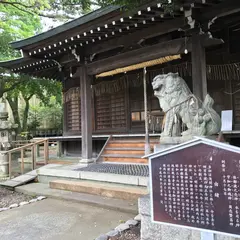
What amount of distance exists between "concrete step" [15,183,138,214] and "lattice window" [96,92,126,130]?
3.62m

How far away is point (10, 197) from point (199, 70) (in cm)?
527

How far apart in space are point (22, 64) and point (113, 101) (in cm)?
341

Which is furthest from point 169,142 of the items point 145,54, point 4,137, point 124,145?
point 4,137

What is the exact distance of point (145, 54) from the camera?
6680 mm

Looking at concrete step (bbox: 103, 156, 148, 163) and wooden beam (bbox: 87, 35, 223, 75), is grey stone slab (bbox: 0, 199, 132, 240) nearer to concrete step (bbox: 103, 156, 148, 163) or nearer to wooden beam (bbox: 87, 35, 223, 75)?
concrete step (bbox: 103, 156, 148, 163)

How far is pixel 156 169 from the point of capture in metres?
2.44

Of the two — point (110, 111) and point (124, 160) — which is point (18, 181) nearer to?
point (124, 160)

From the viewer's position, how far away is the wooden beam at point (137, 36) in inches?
233

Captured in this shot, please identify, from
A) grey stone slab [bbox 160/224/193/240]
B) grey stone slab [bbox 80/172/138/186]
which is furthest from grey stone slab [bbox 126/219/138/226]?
grey stone slab [bbox 80/172/138/186]

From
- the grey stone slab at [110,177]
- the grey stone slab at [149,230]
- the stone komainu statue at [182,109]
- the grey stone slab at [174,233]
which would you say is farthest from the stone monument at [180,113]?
the grey stone slab at [110,177]

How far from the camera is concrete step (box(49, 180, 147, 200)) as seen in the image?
518cm

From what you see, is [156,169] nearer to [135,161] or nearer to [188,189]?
[188,189]

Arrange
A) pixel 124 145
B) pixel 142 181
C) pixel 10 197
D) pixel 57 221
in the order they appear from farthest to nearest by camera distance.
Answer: pixel 124 145 → pixel 10 197 → pixel 142 181 → pixel 57 221

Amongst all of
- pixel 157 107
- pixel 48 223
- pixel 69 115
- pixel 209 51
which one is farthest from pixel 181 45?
pixel 69 115
